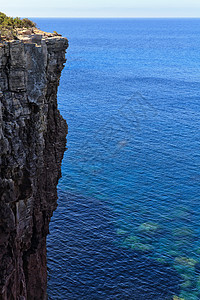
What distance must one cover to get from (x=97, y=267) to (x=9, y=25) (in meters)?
39.9

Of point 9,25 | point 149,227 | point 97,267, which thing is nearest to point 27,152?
point 9,25

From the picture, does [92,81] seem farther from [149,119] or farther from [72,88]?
[149,119]

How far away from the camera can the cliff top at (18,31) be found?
38438mm

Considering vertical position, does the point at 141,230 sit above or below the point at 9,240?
below

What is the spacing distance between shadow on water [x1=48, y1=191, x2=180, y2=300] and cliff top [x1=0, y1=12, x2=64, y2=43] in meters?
36.9

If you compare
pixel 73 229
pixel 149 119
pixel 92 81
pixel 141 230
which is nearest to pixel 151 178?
→ pixel 141 230

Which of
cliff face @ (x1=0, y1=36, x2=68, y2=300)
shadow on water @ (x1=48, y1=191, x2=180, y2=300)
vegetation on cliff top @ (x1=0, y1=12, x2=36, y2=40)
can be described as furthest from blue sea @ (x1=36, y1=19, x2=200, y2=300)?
vegetation on cliff top @ (x1=0, y1=12, x2=36, y2=40)

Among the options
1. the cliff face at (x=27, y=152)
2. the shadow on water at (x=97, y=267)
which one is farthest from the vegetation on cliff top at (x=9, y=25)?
the shadow on water at (x=97, y=267)

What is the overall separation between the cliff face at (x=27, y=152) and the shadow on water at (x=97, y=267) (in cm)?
1427

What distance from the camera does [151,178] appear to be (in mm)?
94750

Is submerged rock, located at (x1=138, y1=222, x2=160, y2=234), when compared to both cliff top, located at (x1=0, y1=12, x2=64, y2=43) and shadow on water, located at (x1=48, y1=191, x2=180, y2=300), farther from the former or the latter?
cliff top, located at (x1=0, y1=12, x2=64, y2=43)

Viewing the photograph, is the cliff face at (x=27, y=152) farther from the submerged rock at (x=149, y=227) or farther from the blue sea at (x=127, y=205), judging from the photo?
the submerged rock at (x=149, y=227)

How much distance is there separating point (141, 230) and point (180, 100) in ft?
295

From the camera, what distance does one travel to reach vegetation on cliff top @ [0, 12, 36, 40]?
38.2 metres
